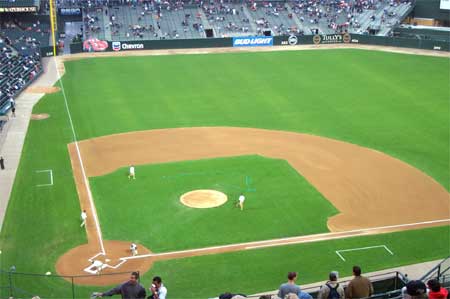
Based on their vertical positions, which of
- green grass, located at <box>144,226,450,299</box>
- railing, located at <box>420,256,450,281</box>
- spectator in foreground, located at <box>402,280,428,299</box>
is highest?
spectator in foreground, located at <box>402,280,428,299</box>

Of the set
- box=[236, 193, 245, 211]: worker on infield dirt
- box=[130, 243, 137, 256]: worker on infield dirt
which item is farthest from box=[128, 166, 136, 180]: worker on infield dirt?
box=[130, 243, 137, 256]: worker on infield dirt

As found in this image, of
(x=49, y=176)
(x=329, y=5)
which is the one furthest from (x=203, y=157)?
(x=329, y=5)

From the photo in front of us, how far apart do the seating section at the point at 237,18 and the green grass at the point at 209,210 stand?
4761 centimetres

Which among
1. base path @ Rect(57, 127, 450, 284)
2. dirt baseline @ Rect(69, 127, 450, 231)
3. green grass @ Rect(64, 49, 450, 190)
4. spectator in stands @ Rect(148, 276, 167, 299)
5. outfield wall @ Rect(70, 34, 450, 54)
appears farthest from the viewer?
outfield wall @ Rect(70, 34, 450, 54)

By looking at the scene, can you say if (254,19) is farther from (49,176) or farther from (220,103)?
(49,176)

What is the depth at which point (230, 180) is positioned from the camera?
3369 centimetres

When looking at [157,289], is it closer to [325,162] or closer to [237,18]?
[325,162]

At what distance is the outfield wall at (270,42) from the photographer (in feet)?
244

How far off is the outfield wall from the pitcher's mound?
154ft

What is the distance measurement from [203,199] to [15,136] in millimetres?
17460

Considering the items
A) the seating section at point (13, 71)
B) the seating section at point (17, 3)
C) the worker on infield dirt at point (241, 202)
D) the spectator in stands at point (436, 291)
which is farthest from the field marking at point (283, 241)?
the seating section at point (17, 3)

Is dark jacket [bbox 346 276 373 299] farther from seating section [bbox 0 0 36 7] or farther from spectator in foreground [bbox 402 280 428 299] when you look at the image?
seating section [bbox 0 0 36 7]

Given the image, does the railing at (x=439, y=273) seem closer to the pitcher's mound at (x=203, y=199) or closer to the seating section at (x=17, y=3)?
the pitcher's mound at (x=203, y=199)

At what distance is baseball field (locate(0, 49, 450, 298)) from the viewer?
25.1 meters
